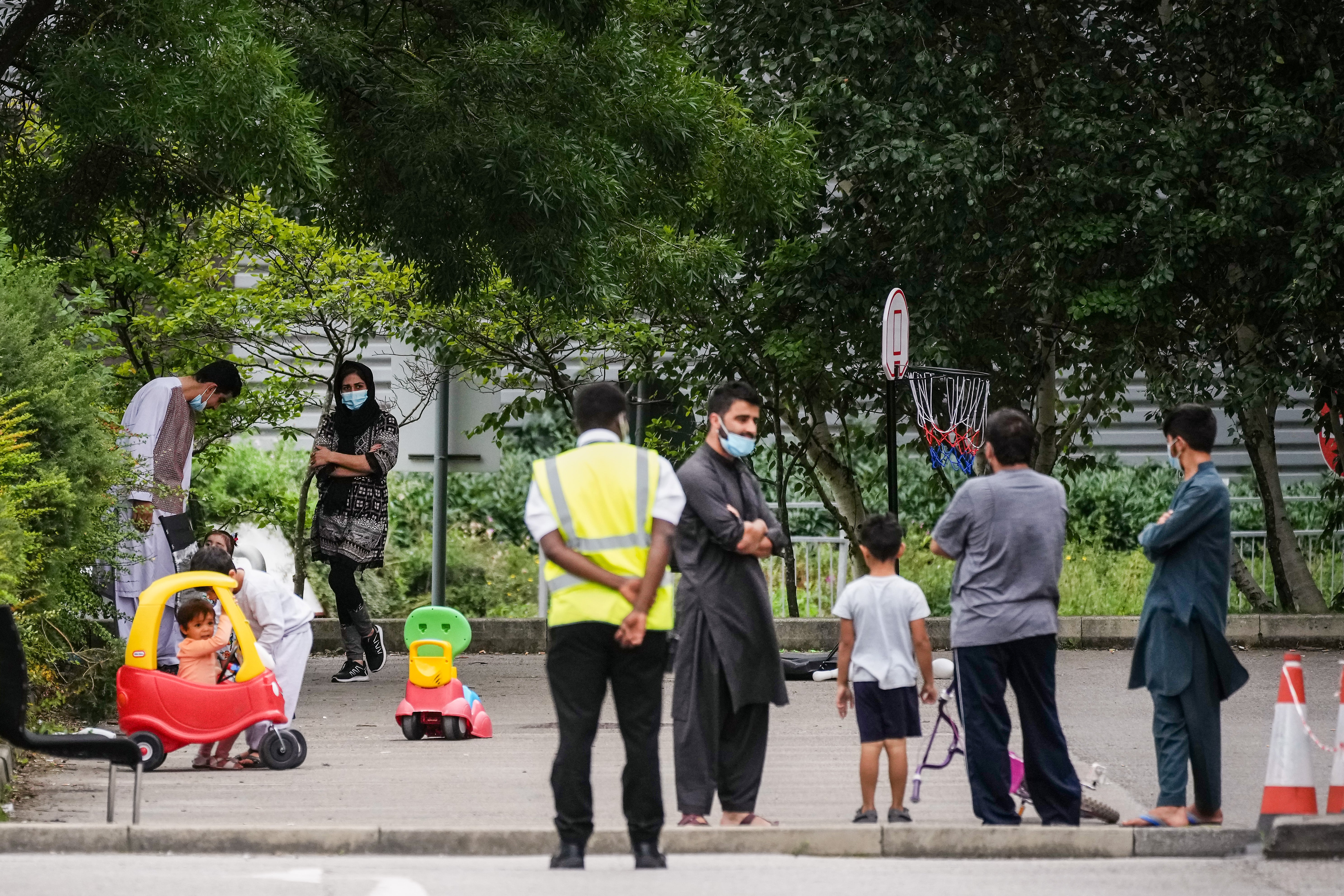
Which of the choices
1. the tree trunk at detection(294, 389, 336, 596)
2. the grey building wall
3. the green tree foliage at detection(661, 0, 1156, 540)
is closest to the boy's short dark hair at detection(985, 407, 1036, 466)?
the green tree foliage at detection(661, 0, 1156, 540)

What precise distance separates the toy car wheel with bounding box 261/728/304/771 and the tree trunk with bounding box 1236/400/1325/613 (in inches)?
412

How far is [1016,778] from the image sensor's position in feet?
27.1

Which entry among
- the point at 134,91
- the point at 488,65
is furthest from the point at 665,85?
the point at 134,91

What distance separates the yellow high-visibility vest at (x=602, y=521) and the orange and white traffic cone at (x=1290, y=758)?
2.74m

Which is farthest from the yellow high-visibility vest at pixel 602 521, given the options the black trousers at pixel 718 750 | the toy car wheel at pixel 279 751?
the toy car wheel at pixel 279 751

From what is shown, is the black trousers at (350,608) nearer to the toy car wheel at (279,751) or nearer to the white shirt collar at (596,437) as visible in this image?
the toy car wheel at (279,751)

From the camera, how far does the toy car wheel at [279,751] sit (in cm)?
948

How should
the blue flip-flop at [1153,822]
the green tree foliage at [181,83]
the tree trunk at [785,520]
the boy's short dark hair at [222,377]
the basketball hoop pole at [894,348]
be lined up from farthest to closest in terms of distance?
the tree trunk at [785,520] → the basketball hoop pole at [894,348] → the boy's short dark hair at [222,377] → the green tree foliage at [181,83] → the blue flip-flop at [1153,822]

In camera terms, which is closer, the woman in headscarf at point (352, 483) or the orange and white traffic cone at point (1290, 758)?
the orange and white traffic cone at point (1290, 758)

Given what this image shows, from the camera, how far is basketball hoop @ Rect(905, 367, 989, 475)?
16.2 meters

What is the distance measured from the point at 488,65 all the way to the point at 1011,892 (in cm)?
740

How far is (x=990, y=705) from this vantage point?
301 inches

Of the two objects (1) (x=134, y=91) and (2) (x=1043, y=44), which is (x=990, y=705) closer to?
(1) (x=134, y=91)

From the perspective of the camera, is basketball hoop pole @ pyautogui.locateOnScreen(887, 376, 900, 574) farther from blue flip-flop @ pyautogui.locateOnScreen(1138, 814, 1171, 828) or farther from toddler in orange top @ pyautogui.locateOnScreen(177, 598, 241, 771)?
toddler in orange top @ pyautogui.locateOnScreen(177, 598, 241, 771)
